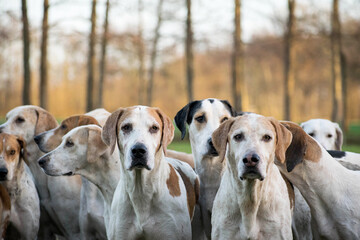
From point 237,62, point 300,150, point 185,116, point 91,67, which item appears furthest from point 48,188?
point 237,62

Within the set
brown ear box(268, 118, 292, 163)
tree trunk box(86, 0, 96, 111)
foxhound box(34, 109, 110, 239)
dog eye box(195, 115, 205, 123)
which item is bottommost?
foxhound box(34, 109, 110, 239)

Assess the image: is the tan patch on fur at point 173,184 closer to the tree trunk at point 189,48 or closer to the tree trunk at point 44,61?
the tree trunk at point 44,61

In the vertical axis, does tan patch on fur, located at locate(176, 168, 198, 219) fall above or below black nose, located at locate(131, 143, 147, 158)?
below

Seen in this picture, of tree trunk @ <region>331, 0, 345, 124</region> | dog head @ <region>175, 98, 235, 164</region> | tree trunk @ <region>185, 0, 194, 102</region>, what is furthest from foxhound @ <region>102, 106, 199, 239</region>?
tree trunk @ <region>185, 0, 194, 102</region>

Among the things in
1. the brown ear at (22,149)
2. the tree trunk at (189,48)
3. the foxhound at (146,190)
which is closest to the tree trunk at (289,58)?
the tree trunk at (189,48)

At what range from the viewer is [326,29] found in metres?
18.3

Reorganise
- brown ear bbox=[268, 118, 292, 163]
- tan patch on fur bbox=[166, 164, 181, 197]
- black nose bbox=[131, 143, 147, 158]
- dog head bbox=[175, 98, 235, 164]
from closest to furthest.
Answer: brown ear bbox=[268, 118, 292, 163] < black nose bbox=[131, 143, 147, 158] < tan patch on fur bbox=[166, 164, 181, 197] < dog head bbox=[175, 98, 235, 164]

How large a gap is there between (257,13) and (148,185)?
46.7ft

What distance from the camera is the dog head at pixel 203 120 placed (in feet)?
17.7

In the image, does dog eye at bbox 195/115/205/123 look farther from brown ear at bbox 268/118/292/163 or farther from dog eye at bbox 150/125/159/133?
brown ear at bbox 268/118/292/163

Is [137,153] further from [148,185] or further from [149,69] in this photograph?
[149,69]

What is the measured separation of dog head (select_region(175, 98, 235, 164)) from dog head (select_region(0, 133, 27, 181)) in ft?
5.89

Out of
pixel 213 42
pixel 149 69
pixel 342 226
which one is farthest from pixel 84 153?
pixel 149 69

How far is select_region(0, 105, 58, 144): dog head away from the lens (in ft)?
21.4
